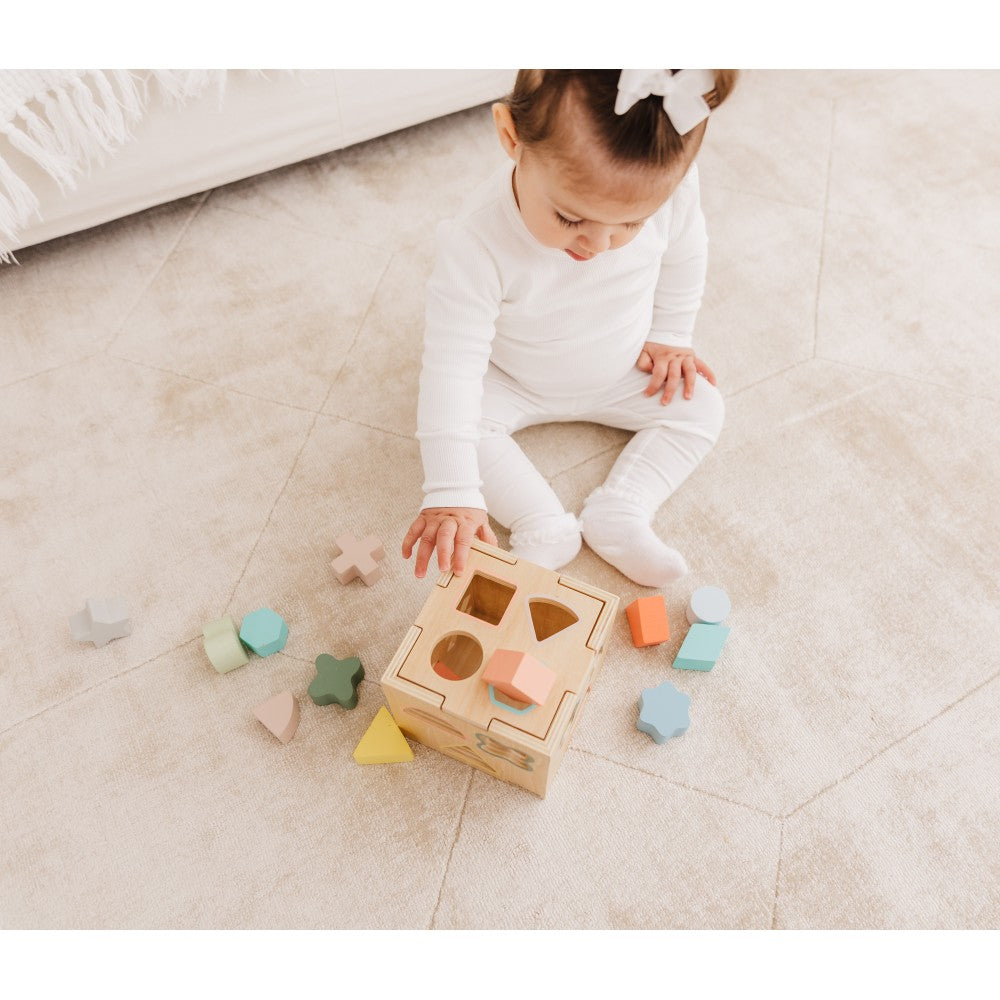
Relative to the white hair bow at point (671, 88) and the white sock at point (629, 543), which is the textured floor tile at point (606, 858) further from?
the white hair bow at point (671, 88)

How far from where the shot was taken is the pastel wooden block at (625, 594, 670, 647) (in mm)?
868

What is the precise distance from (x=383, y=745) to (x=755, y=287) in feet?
2.60

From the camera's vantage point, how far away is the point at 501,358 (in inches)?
35.4

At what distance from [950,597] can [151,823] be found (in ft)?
2.90

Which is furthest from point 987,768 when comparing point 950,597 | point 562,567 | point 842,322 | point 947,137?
point 947,137

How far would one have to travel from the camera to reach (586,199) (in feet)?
2.01

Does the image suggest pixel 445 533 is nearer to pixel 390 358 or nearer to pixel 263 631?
pixel 263 631

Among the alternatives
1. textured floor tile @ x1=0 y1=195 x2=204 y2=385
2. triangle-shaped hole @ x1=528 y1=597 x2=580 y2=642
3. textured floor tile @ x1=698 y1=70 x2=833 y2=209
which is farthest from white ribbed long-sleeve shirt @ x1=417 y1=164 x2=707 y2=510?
textured floor tile @ x1=0 y1=195 x2=204 y2=385

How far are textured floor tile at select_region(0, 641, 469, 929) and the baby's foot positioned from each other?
0.22 meters

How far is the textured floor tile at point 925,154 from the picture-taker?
123 centimetres

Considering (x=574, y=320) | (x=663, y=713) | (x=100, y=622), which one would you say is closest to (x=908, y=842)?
(x=663, y=713)

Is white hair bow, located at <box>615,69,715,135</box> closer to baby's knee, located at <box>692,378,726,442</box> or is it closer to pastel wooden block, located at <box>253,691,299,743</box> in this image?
baby's knee, located at <box>692,378,726,442</box>
